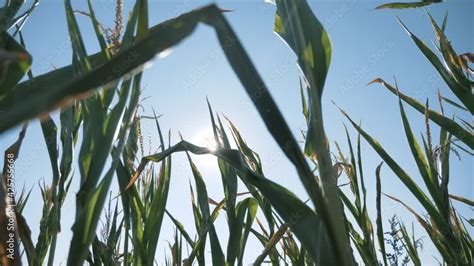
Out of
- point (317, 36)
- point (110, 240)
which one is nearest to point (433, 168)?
point (317, 36)

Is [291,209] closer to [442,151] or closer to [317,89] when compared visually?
[317,89]

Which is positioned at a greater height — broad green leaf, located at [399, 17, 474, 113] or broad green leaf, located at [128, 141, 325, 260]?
broad green leaf, located at [399, 17, 474, 113]

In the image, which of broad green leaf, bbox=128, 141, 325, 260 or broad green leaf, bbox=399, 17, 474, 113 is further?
broad green leaf, bbox=399, 17, 474, 113

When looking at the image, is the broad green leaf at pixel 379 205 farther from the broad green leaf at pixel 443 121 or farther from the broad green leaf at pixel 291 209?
the broad green leaf at pixel 291 209

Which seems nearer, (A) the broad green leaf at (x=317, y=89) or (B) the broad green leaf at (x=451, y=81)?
(A) the broad green leaf at (x=317, y=89)

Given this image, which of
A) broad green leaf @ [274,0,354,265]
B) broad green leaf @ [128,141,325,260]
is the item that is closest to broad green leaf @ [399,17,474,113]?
broad green leaf @ [274,0,354,265]

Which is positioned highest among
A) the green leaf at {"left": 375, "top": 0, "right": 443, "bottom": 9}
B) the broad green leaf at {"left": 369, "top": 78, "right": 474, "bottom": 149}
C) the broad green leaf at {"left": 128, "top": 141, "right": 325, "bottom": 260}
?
the green leaf at {"left": 375, "top": 0, "right": 443, "bottom": 9}

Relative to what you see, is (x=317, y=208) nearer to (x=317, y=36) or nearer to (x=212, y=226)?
(x=317, y=36)

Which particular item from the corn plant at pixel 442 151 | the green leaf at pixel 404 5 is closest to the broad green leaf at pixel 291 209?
the corn plant at pixel 442 151

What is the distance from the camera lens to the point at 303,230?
60 cm

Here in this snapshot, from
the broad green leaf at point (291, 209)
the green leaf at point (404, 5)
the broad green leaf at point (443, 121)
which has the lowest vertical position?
the broad green leaf at point (291, 209)

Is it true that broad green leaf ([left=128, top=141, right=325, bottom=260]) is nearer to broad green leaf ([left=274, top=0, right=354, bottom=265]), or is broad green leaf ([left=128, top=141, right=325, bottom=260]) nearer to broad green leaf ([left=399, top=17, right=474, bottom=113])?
broad green leaf ([left=274, top=0, right=354, bottom=265])

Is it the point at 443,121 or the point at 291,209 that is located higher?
the point at 443,121

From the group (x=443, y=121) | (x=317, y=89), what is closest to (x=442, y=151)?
(x=443, y=121)
